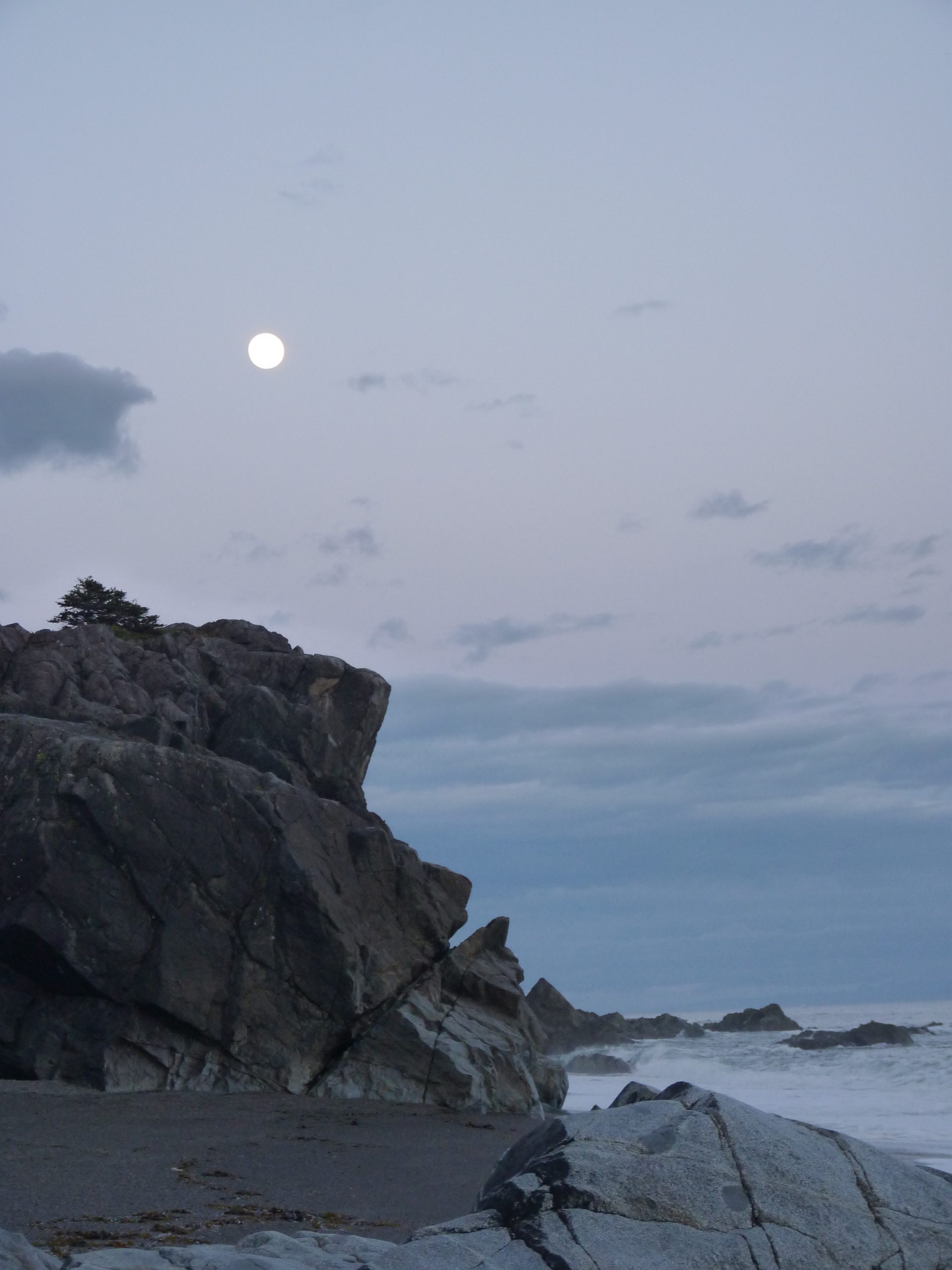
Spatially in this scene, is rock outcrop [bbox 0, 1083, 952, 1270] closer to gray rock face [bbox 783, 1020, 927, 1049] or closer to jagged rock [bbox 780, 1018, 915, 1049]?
jagged rock [bbox 780, 1018, 915, 1049]

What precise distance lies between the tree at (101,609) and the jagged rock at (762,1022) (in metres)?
46.4

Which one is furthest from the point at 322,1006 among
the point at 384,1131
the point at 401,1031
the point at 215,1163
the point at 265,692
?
the point at 265,692

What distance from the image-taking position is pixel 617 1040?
201 feet

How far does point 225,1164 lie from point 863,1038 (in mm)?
47193

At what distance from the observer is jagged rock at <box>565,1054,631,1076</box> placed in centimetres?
4709

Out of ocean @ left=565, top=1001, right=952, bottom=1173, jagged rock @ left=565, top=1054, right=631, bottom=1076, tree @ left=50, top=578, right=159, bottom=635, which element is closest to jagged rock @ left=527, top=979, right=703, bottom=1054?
ocean @ left=565, top=1001, right=952, bottom=1173

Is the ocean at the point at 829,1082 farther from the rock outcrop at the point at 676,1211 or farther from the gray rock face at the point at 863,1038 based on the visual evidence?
the rock outcrop at the point at 676,1211

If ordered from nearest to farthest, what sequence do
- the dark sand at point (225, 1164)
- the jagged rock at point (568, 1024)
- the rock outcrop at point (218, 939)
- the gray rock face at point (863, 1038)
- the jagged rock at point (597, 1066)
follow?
the dark sand at point (225, 1164), the rock outcrop at point (218, 939), the jagged rock at point (597, 1066), the gray rock face at point (863, 1038), the jagged rock at point (568, 1024)

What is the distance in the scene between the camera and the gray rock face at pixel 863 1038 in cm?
5481

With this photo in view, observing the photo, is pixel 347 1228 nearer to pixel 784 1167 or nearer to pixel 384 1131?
pixel 784 1167

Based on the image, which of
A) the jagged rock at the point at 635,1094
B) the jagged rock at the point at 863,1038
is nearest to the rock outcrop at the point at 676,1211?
the jagged rock at the point at 635,1094

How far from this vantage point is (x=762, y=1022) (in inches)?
2911

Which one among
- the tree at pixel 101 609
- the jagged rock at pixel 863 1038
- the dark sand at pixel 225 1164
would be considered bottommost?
the dark sand at pixel 225 1164

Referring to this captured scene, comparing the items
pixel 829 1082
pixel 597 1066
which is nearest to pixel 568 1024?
pixel 597 1066
